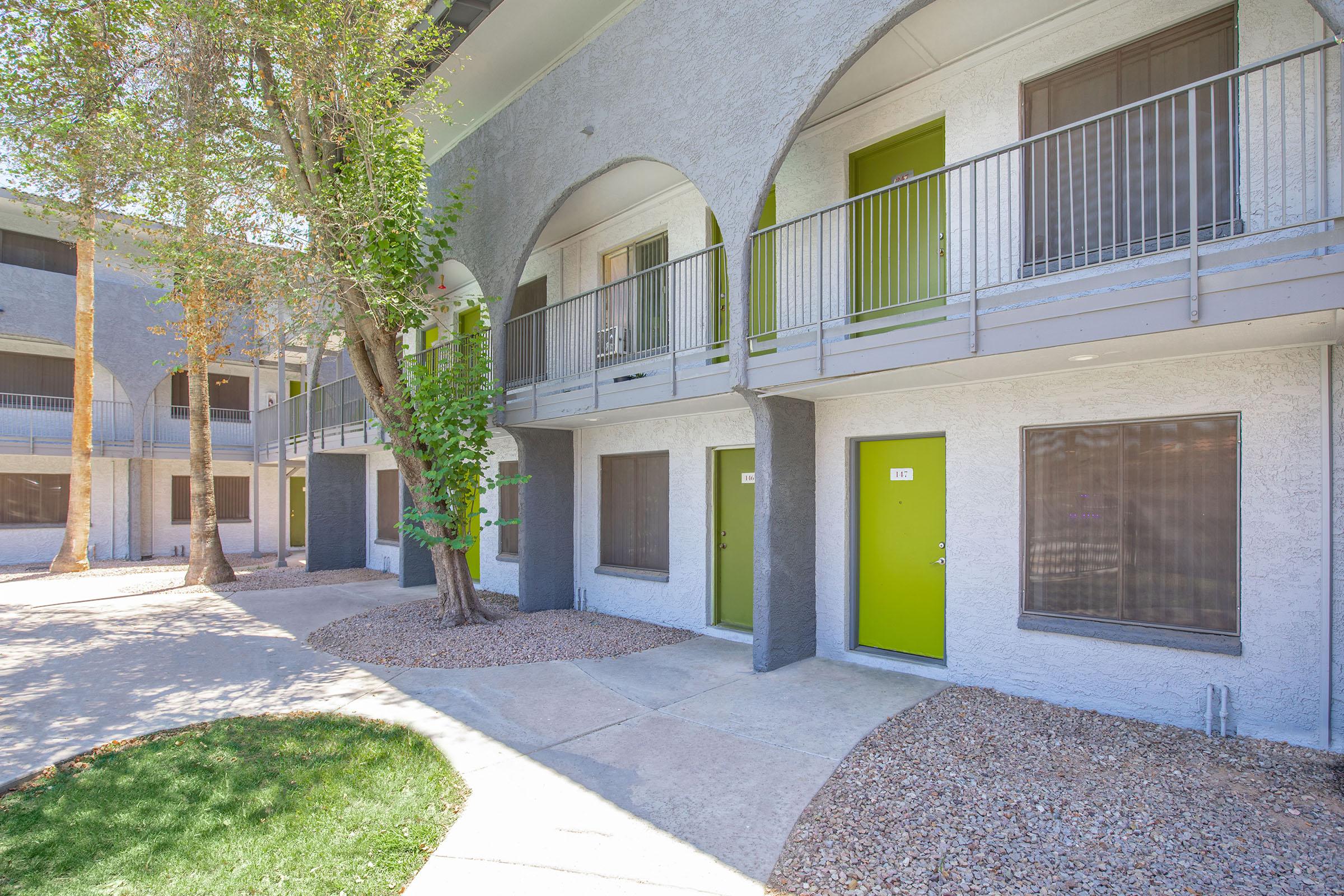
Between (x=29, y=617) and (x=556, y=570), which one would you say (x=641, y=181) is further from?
(x=29, y=617)

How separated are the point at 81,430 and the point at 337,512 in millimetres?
5827

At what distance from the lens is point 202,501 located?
14789 millimetres

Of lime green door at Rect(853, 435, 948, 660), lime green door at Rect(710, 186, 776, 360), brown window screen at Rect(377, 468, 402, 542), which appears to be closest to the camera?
lime green door at Rect(853, 435, 948, 660)

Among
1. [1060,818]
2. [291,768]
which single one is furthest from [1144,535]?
[291,768]

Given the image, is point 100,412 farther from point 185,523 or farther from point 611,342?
point 611,342

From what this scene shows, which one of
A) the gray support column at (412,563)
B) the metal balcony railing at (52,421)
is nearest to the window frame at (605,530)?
the gray support column at (412,563)

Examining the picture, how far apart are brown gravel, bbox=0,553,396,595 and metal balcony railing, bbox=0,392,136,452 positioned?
3242 mm

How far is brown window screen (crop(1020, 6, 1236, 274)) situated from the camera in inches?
214

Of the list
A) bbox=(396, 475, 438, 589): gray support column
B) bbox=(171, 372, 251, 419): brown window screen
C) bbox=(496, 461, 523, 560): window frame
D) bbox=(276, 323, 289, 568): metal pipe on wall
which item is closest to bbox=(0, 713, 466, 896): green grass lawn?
bbox=(496, 461, 523, 560): window frame

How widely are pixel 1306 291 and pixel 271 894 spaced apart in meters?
6.32

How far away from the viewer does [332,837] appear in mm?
3900

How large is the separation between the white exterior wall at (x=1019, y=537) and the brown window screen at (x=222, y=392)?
21022mm

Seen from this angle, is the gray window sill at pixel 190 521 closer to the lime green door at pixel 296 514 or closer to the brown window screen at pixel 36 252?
the lime green door at pixel 296 514

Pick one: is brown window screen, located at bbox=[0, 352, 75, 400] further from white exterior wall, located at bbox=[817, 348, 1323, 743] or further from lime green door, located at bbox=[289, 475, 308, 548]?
white exterior wall, located at bbox=[817, 348, 1323, 743]
